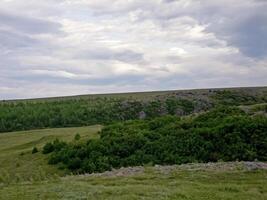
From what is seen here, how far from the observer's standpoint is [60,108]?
9369 centimetres

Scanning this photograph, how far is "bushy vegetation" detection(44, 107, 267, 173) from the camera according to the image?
25047 mm

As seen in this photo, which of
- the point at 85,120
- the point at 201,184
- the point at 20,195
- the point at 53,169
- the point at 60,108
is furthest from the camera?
the point at 60,108

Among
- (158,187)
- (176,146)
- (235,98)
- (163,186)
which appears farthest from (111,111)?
(158,187)

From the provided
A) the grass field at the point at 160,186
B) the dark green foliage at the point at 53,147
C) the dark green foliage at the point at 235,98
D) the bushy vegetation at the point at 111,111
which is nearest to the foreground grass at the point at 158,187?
the grass field at the point at 160,186

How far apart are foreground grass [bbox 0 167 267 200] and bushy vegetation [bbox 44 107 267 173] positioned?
6720 millimetres

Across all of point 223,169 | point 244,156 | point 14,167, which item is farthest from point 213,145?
point 14,167

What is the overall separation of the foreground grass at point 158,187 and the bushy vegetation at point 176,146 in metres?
6.72

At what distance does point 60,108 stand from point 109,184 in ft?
258

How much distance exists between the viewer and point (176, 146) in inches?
1026

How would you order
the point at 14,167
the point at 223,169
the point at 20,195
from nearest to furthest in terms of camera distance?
the point at 20,195 → the point at 223,169 → the point at 14,167

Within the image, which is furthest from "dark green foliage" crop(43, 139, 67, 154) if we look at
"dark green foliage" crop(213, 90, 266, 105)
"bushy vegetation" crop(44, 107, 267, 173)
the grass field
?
"dark green foliage" crop(213, 90, 266, 105)

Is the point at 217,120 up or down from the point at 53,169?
up

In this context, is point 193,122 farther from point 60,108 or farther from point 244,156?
point 60,108

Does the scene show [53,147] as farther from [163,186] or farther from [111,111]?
[111,111]
